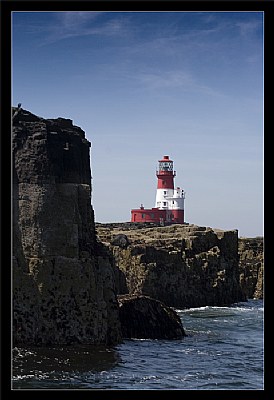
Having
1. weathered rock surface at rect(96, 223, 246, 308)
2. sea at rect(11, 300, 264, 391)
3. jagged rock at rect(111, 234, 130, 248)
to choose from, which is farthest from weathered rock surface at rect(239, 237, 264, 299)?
sea at rect(11, 300, 264, 391)

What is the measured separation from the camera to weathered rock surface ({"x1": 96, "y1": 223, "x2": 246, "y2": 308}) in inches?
1671

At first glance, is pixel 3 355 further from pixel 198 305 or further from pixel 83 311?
pixel 198 305

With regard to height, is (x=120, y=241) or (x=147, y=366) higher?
(x=120, y=241)

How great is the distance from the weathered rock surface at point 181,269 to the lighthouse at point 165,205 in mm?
40660

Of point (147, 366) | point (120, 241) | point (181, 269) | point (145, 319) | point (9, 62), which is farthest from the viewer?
point (120, 241)

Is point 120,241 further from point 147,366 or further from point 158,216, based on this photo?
point 158,216

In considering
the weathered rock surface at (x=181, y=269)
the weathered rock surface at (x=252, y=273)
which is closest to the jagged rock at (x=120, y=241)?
the weathered rock surface at (x=181, y=269)

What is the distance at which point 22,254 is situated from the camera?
19.8 metres

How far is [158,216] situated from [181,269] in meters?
44.9

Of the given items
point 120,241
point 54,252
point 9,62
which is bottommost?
point 54,252

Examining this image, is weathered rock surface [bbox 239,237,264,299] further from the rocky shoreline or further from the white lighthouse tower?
the white lighthouse tower

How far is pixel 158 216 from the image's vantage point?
290 feet

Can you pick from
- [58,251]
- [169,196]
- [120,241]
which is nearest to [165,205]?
[169,196]

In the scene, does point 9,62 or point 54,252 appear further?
point 54,252
